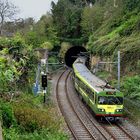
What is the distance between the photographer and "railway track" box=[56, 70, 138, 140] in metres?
24.7

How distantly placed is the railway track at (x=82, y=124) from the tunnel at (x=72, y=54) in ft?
62.1

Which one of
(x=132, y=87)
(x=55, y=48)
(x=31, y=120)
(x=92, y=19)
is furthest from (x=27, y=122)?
(x=55, y=48)

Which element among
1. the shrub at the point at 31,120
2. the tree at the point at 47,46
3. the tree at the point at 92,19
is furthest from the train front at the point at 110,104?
the tree at the point at 92,19

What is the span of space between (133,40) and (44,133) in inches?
955

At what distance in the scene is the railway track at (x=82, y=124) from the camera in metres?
24.7

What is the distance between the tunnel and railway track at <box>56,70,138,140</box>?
62.1 ft

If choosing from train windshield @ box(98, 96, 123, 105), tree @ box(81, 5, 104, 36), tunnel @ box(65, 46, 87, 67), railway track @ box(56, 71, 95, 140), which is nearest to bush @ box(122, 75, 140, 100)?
train windshield @ box(98, 96, 123, 105)

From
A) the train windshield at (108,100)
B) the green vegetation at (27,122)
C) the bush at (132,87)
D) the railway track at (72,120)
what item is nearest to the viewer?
the green vegetation at (27,122)

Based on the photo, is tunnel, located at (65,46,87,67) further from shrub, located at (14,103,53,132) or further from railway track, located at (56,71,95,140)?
shrub, located at (14,103,53,132)

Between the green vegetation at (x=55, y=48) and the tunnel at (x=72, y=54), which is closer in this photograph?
the green vegetation at (x=55, y=48)

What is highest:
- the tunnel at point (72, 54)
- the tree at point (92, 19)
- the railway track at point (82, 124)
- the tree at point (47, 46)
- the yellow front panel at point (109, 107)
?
the tree at point (92, 19)

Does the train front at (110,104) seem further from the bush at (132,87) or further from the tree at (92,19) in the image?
the tree at (92,19)

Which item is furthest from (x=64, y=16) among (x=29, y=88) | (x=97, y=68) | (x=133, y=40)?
(x=29, y=88)

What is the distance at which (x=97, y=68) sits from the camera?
49344 millimetres
